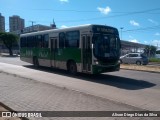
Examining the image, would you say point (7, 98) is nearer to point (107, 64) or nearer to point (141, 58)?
point (107, 64)

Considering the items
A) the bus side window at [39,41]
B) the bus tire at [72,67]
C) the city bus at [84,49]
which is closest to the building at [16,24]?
the bus side window at [39,41]

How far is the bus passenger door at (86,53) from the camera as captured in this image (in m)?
14.9

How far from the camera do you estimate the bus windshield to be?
1464cm

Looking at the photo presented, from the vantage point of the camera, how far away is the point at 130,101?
883 cm

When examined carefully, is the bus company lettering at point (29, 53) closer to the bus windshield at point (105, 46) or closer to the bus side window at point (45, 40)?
the bus side window at point (45, 40)

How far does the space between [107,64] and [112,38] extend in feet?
5.88

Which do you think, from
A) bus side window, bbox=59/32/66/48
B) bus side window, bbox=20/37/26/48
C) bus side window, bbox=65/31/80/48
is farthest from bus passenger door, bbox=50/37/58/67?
bus side window, bbox=20/37/26/48

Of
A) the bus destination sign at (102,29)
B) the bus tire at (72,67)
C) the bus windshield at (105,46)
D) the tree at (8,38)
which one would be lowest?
the bus tire at (72,67)

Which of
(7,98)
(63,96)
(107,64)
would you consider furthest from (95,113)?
(107,64)

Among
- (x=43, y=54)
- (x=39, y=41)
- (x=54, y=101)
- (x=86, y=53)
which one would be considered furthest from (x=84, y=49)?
(x=54, y=101)

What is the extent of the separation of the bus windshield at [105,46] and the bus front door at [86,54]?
1.46 ft

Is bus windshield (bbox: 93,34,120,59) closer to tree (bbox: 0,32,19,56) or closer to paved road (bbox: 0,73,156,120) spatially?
paved road (bbox: 0,73,156,120)

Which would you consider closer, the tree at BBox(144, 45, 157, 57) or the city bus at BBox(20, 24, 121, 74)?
the city bus at BBox(20, 24, 121, 74)

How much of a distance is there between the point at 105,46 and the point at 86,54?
1.22m
